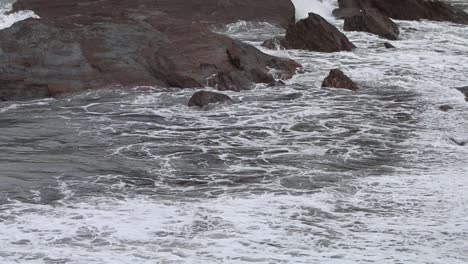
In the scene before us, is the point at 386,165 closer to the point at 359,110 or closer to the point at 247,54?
the point at 359,110

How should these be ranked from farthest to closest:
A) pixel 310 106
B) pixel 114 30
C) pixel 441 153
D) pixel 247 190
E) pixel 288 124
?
pixel 114 30 < pixel 310 106 < pixel 288 124 < pixel 441 153 < pixel 247 190

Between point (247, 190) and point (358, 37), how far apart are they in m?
11.1

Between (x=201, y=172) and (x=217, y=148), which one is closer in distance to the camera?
(x=201, y=172)

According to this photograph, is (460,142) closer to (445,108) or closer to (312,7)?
(445,108)

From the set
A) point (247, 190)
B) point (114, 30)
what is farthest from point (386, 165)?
point (114, 30)

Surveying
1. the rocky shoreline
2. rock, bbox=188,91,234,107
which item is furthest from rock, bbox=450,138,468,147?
the rocky shoreline

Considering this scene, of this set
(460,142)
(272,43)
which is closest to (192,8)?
(272,43)

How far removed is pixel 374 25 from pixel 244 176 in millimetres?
11203

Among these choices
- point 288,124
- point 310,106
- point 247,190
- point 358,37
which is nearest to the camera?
point 247,190

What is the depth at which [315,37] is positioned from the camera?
18578mm

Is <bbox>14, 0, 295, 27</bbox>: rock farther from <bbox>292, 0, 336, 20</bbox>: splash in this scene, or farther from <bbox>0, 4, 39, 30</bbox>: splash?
<bbox>292, 0, 336, 20</bbox>: splash

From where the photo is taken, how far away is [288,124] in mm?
12945

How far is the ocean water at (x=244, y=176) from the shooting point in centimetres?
828

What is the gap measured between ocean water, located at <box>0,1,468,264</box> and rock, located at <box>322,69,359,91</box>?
29 centimetres
